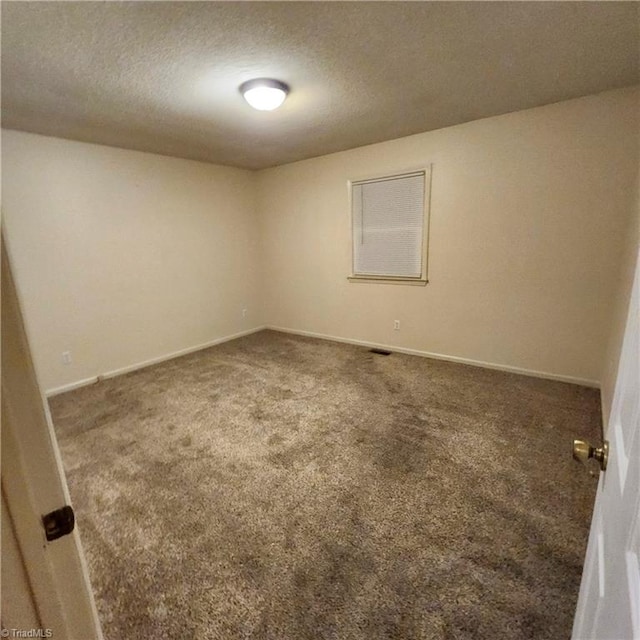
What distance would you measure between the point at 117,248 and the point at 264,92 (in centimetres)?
230

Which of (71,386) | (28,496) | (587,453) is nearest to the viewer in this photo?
(28,496)

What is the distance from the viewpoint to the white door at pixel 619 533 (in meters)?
0.52

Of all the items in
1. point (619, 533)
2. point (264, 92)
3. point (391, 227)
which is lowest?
point (619, 533)

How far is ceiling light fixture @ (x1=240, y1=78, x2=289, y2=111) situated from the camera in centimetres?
212

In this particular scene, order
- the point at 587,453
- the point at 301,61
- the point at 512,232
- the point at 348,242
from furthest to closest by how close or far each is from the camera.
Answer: the point at 348,242 → the point at 512,232 → the point at 301,61 → the point at 587,453

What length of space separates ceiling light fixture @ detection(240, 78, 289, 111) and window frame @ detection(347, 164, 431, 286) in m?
1.65

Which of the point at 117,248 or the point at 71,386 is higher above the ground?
the point at 117,248

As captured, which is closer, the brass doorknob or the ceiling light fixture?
the brass doorknob

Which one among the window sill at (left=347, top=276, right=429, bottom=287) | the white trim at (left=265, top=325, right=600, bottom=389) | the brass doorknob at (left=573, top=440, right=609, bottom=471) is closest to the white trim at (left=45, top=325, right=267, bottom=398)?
the white trim at (left=265, top=325, right=600, bottom=389)

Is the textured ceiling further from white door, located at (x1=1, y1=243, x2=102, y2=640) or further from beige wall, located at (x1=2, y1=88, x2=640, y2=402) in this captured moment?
white door, located at (x1=1, y1=243, x2=102, y2=640)

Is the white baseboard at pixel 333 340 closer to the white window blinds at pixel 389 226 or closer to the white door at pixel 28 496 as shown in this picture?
the white window blinds at pixel 389 226

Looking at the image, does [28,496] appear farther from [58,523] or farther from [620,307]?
[620,307]

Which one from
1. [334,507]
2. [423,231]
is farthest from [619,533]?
[423,231]

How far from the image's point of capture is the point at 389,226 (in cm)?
375
